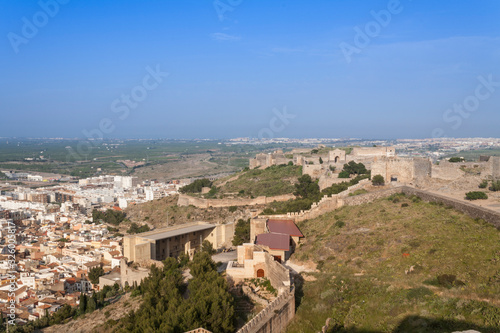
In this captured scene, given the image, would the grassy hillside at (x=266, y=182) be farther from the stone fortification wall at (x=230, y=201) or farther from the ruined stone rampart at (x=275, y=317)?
the ruined stone rampart at (x=275, y=317)

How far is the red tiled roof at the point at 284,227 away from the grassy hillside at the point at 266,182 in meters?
9.75

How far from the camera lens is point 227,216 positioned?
26484 mm

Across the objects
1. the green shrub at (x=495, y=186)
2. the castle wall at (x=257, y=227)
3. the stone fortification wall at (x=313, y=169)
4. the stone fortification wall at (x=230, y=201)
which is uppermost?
the green shrub at (x=495, y=186)

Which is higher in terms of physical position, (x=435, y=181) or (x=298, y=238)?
(x=435, y=181)

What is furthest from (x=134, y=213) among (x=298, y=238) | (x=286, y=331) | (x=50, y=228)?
(x=286, y=331)

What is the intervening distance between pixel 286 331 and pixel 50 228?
3476 cm

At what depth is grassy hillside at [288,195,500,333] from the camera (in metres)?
8.17

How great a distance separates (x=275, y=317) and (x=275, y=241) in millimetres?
6057

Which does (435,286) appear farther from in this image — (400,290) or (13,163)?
(13,163)

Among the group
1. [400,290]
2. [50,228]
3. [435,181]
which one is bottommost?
[50,228]

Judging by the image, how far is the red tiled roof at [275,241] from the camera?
14.4 m

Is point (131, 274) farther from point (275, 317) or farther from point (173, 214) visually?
point (173, 214)

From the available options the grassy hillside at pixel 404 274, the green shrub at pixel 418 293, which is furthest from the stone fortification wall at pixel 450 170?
the green shrub at pixel 418 293

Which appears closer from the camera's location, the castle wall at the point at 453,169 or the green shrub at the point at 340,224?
the green shrub at the point at 340,224
